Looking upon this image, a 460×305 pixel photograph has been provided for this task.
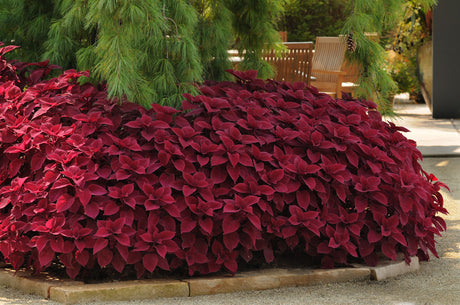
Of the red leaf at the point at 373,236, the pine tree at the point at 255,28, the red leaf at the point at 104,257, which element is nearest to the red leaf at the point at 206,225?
the red leaf at the point at 104,257

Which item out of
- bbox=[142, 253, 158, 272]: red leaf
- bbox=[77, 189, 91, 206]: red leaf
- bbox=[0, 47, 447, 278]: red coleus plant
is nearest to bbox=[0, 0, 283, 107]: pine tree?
bbox=[0, 47, 447, 278]: red coleus plant

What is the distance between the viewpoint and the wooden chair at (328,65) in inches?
273

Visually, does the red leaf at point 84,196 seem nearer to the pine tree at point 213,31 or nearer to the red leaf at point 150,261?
the red leaf at point 150,261

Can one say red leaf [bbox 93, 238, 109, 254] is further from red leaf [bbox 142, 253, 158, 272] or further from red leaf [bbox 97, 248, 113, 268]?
red leaf [bbox 142, 253, 158, 272]

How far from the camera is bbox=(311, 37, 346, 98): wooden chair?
693cm

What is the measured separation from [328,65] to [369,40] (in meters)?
3.50

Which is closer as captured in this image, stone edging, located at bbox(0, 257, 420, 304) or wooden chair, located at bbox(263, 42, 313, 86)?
stone edging, located at bbox(0, 257, 420, 304)

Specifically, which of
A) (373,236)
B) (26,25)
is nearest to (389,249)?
(373,236)

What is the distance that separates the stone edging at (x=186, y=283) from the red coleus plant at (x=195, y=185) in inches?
2.6

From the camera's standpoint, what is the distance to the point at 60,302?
2.63 metres

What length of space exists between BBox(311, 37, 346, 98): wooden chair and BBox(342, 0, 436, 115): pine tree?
9.44 feet

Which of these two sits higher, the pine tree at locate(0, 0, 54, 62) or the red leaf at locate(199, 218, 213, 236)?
the pine tree at locate(0, 0, 54, 62)

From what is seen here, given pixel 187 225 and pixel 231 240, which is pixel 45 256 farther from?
pixel 231 240

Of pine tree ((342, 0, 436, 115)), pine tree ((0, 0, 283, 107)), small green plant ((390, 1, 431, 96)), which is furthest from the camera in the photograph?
small green plant ((390, 1, 431, 96))
